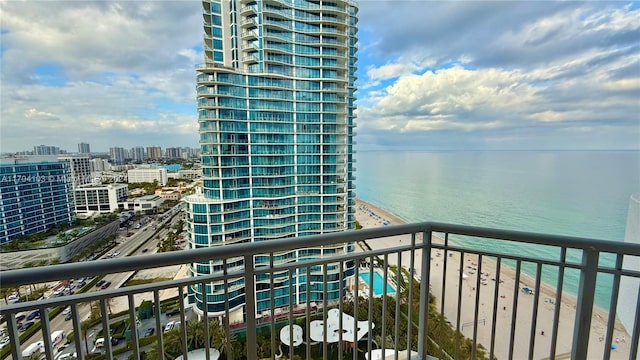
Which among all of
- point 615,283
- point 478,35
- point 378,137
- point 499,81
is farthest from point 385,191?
point 615,283

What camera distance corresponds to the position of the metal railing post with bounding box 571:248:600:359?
1.16m

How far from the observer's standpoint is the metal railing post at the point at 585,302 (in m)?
1.16

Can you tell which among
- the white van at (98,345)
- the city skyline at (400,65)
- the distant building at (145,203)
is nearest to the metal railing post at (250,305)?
the white van at (98,345)

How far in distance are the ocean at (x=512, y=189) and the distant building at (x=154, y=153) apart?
6.61 m

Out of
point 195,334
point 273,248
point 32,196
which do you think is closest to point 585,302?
point 273,248

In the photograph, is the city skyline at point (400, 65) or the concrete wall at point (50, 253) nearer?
the concrete wall at point (50, 253)

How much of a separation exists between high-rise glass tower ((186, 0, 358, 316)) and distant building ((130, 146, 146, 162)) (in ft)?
12.9

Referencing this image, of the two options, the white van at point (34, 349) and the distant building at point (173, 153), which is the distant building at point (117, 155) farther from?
the white van at point (34, 349)

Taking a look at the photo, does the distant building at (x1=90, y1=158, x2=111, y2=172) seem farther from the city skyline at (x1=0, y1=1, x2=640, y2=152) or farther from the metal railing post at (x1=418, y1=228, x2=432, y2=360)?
the metal railing post at (x1=418, y1=228, x2=432, y2=360)

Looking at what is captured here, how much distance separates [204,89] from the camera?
27.8 ft

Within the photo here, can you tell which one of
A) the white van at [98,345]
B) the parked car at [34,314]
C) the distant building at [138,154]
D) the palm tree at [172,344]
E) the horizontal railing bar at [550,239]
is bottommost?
the palm tree at [172,344]

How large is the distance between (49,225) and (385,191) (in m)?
14.8

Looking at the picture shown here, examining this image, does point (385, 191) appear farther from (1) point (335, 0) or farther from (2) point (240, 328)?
(2) point (240, 328)

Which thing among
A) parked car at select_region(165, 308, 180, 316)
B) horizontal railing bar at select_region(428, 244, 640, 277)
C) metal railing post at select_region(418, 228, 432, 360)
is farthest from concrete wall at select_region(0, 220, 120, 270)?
horizontal railing bar at select_region(428, 244, 640, 277)
